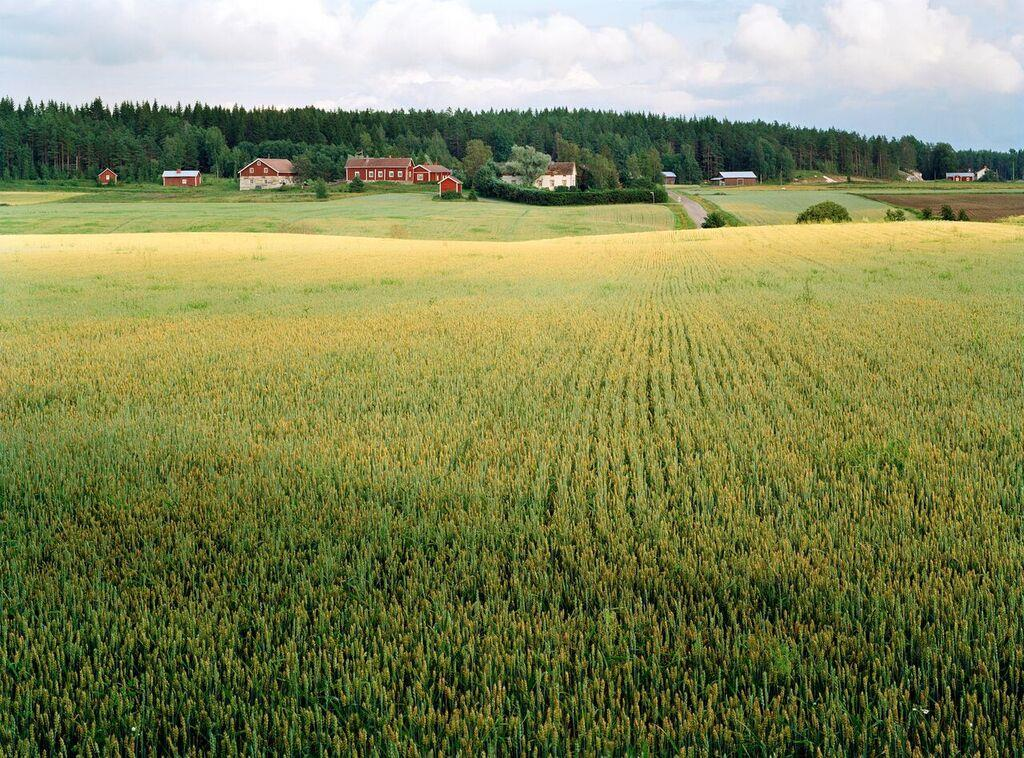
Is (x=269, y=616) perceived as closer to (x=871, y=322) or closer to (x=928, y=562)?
(x=928, y=562)

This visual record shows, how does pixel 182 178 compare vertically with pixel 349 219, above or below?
above

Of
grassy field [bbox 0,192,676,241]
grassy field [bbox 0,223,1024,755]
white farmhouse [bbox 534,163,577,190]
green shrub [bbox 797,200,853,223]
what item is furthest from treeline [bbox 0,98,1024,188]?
grassy field [bbox 0,223,1024,755]

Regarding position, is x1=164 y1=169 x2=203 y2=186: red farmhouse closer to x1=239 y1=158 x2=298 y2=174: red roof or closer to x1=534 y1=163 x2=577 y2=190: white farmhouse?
x1=239 y1=158 x2=298 y2=174: red roof

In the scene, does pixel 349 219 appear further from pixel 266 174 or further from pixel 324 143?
pixel 324 143

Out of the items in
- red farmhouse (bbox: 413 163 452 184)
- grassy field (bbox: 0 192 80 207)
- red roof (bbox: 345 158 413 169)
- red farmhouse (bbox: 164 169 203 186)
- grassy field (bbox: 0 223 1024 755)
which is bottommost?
A: grassy field (bbox: 0 223 1024 755)

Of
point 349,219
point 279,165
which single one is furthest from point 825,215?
point 279,165

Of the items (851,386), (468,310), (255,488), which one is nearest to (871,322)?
(851,386)
